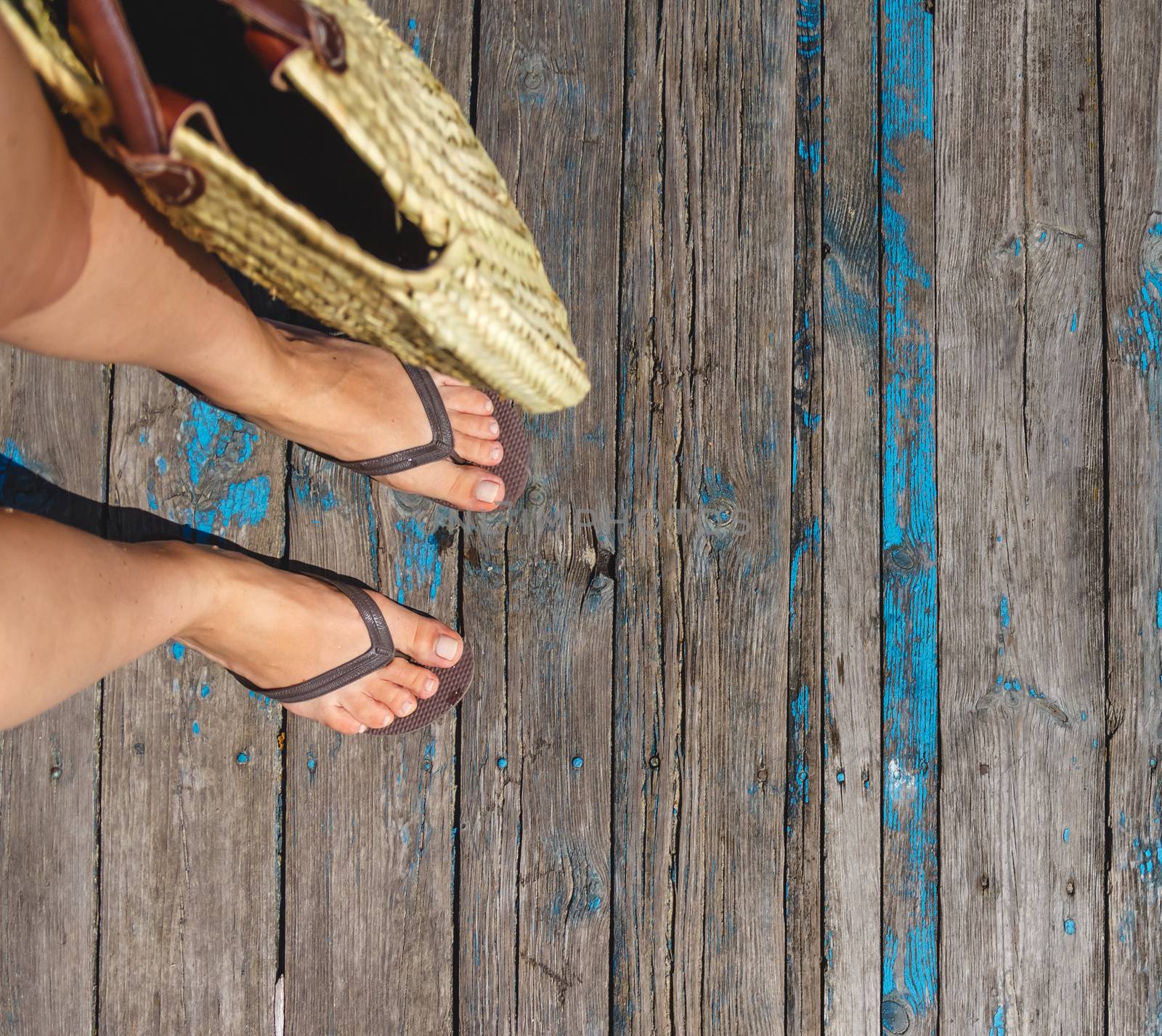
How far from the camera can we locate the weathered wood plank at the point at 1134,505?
4.88 feet

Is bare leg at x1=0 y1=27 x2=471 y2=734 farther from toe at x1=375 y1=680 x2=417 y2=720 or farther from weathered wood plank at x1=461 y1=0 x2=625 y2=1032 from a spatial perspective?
weathered wood plank at x1=461 y1=0 x2=625 y2=1032

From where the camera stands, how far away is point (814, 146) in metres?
1.52

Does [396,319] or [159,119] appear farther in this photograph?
[396,319]

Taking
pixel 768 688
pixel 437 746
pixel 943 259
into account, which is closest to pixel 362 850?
pixel 437 746

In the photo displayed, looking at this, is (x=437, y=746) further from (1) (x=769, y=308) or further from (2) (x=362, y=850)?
(1) (x=769, y=308)

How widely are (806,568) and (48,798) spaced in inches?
56.0

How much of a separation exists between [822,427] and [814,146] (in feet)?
1.74

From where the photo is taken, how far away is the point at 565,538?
4.90ft

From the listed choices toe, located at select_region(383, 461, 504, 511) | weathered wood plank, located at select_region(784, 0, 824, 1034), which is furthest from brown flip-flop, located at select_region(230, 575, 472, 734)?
weathered wood plank, located at select_region(784, 0, 824, 1034)

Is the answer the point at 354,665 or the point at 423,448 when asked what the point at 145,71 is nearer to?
the point at 423,448

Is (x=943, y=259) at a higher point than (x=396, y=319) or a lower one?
higher

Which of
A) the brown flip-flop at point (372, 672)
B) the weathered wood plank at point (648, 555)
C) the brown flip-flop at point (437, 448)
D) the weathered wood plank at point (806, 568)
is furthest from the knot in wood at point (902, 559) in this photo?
the brown flip-flop at point (372, 672)

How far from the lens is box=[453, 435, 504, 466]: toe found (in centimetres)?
143

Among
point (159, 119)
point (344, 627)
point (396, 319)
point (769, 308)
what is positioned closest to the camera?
point (159, 119)
